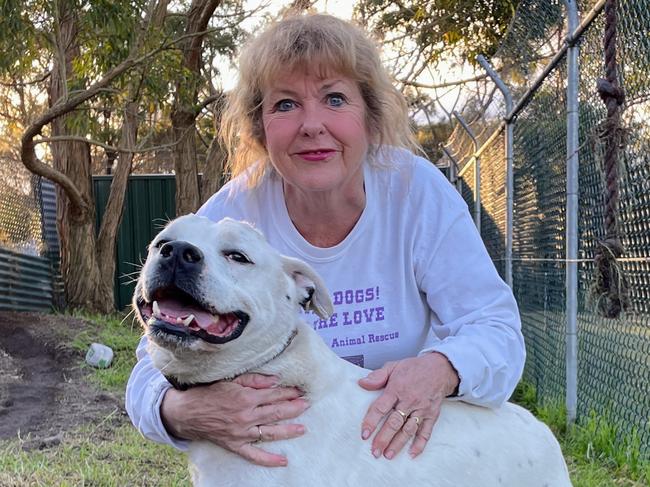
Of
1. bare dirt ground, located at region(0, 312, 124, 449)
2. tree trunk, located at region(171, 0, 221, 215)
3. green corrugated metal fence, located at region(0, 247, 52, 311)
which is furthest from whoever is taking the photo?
tree trunk, located at region(171, 0, 221, 215)

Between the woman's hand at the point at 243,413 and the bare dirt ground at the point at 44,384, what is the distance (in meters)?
2.74

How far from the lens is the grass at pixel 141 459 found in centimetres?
389

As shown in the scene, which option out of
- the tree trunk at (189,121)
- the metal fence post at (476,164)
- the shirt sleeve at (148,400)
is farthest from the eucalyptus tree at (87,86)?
the shirt sleeve at (148,400)

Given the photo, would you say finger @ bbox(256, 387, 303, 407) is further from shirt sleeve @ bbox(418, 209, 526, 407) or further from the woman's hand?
shirt sleeve @ bbox(418, 209, 526, 407)

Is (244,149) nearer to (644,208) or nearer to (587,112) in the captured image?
(644,208)

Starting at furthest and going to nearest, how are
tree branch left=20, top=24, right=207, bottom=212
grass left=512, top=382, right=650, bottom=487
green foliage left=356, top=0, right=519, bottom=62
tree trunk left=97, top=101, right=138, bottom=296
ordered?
green foliage left=356, top=0, right=519, bottom=62 < tree trunk left=97, top=101, right=138, bottom=296 < tree branch left=20, top=24, right=207, bottom=212 < grass left=512, top=382, right=650, bottom=487

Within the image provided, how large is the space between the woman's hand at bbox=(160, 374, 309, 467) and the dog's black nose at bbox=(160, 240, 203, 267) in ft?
1.48

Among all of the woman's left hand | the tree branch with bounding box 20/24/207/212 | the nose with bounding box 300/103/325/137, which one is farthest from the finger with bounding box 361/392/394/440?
the tree branch with bounding box 20/24/207/212

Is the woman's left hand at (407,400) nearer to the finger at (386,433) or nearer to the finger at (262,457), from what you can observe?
the finger at (386,433)

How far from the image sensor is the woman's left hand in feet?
7.63

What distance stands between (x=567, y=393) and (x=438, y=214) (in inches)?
93.8

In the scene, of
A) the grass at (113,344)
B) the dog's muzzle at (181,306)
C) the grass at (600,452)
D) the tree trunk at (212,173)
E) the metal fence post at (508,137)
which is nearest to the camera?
the dog's muzzle at (181,306)

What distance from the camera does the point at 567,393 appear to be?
4805mm

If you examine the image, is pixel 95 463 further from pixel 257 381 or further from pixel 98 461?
pixel 257 381
